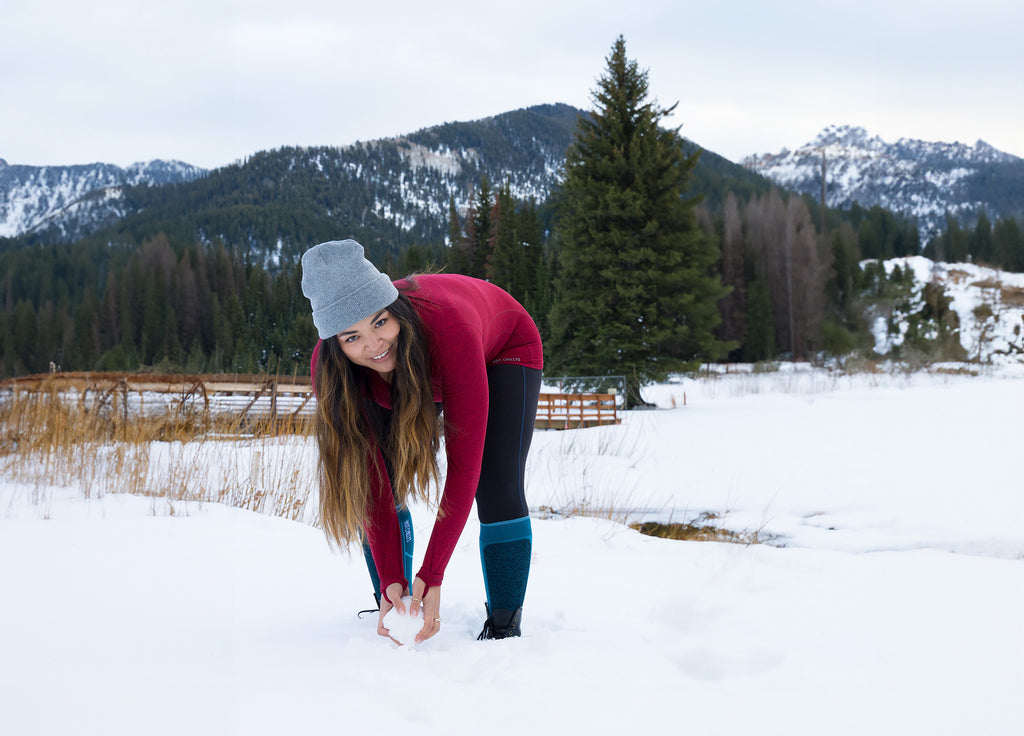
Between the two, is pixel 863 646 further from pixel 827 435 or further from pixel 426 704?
pixel 827 435

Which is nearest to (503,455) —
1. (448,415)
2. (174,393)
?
(448,415)

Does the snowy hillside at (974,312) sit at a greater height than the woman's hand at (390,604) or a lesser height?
greater

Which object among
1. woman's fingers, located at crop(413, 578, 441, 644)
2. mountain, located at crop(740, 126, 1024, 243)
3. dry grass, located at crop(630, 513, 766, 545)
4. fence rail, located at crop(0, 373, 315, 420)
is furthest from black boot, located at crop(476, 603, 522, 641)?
mountain, located at crop(740, 126, 1024, 243)

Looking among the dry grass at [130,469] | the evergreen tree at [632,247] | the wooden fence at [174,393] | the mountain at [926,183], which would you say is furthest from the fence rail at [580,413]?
the mountain at [926,183]

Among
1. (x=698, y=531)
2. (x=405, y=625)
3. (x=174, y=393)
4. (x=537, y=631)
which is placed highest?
(x=174, y=393)

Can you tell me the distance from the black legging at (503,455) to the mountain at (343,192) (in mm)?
62330

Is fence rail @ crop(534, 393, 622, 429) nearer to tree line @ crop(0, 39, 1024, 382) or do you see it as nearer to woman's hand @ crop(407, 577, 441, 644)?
tree line @ crop(0, 39, 1024, 382)

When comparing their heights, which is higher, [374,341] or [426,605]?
[374,341]

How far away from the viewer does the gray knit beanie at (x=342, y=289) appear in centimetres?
152

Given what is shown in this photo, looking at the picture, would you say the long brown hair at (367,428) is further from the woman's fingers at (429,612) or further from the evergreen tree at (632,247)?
the evergreen tree at (632,247)

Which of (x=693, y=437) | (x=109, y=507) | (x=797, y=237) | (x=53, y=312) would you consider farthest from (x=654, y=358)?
(x=53, y=312)

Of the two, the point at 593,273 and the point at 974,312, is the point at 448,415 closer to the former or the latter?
the point at 593,273

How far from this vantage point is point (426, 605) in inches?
64.7

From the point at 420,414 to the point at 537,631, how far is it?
80 centimetres
